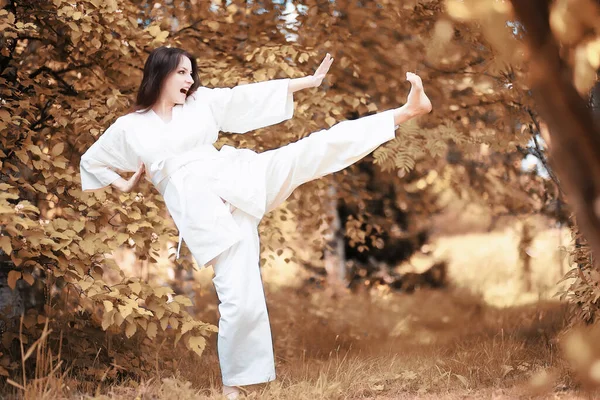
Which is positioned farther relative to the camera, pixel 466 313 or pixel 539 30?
pixel 466 313

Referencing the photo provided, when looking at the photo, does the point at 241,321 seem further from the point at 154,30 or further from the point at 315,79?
the point at 154,30

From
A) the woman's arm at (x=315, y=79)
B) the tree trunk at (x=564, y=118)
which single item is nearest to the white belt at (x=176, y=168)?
the woman's arm at (x=315, y=79)

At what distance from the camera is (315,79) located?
3209mm

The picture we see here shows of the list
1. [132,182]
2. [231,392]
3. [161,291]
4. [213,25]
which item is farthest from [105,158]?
[213,25]

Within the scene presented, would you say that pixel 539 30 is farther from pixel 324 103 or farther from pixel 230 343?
pixel 324 103

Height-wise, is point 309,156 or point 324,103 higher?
point 309,156

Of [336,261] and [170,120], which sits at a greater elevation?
[170,120]

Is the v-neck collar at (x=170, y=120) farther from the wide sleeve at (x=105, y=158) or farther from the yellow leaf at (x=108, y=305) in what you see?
the yellow leaf at (x=108, y=305)

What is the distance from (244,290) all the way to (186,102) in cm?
91

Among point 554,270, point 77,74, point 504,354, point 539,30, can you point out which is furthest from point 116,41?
point 554,270

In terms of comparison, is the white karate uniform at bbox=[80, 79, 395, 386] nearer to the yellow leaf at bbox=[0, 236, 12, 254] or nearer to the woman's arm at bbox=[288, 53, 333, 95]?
the woman's arm at bbox=[288, 53, 333, 95]

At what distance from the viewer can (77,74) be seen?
4613 mm

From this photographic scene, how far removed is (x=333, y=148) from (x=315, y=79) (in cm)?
35

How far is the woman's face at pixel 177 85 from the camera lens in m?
3.20
